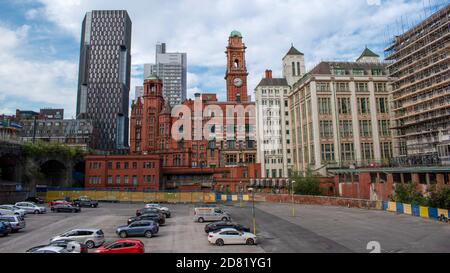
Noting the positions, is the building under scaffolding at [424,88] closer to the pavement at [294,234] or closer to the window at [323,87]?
the window at [323,87]

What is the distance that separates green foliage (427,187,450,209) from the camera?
38.7 metres

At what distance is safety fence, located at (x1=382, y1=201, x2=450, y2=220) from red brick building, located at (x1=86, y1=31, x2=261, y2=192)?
46580 mm

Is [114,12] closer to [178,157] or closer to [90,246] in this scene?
[178,157]

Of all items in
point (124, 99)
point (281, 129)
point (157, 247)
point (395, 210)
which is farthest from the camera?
point (124, 99)

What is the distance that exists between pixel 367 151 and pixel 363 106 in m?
11.7

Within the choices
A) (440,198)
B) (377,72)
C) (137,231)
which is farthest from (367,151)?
(137,231)

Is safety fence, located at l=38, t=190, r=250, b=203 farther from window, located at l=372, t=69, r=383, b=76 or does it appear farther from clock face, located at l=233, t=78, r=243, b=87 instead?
clock face, located at l=233, t=78, r=243, b=87

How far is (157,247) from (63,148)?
2691 inches

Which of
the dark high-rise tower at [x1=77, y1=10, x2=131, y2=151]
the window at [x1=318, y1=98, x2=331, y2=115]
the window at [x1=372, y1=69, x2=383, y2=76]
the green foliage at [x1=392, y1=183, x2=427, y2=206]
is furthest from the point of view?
the dark high-rise tower at [x1=77, y1=10, x2=131, y2=151]

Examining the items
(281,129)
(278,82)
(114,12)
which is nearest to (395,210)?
(281,129)

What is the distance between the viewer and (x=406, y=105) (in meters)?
67.6

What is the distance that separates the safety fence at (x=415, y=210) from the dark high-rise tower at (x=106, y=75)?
156m

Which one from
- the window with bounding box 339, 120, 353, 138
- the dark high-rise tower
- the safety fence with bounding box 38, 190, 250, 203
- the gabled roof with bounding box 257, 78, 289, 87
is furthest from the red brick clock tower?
the dark high-rise tower

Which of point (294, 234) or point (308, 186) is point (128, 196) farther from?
point (294, 234)
